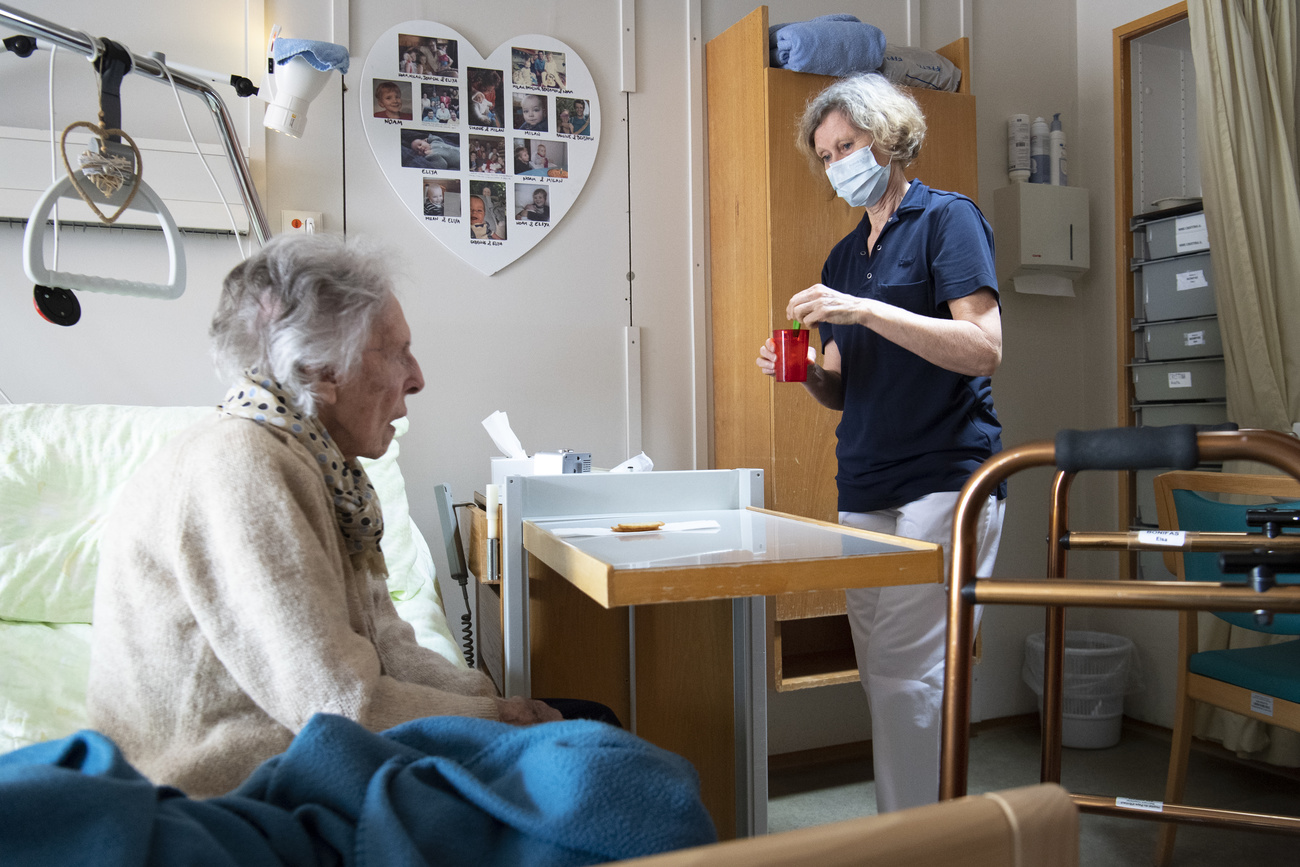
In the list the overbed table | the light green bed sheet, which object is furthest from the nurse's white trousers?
A: the light green bed sheet

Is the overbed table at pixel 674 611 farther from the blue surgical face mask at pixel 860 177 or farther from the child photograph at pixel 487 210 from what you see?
the child photograph at pixel 487 210

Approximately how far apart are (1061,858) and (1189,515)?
1.91 m

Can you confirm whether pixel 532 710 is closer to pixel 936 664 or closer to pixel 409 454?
pixel 936 664

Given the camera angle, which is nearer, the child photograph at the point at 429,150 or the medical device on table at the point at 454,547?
the medical device on table at the point at 454,547

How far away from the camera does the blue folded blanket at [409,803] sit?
59 centimetres

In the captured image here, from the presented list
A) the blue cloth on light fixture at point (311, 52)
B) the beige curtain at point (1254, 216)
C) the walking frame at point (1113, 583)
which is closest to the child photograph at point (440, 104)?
the blue cloth on light fixture at point (311, 52)

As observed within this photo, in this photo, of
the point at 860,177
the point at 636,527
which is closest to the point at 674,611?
the point at 636,527

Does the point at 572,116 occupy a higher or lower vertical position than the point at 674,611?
higher

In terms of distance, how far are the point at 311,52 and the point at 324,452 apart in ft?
4.31

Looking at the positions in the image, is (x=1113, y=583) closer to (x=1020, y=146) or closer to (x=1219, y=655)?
(x=1219, y=655)

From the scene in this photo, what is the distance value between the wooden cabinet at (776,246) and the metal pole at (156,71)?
1.24m

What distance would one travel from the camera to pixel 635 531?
1.42 metres

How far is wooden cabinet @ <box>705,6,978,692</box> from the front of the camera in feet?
7.87

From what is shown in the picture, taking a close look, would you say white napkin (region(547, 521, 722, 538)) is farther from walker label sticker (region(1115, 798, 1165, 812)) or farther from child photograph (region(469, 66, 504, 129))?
child photograph (region(469, 66, 504, 129))
